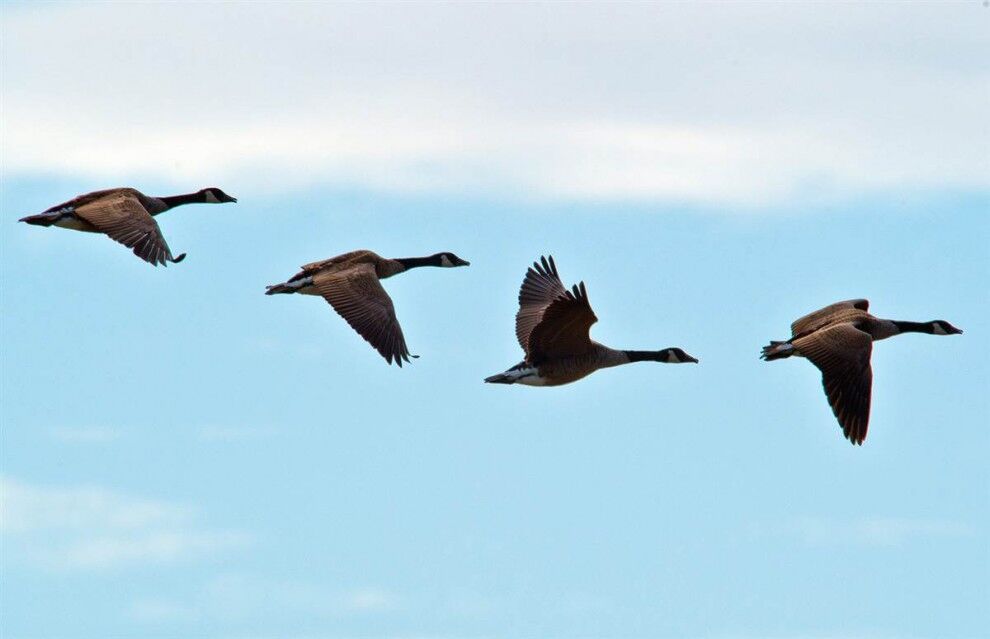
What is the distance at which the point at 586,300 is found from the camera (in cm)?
2708

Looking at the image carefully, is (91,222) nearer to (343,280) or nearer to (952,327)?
(343,280)

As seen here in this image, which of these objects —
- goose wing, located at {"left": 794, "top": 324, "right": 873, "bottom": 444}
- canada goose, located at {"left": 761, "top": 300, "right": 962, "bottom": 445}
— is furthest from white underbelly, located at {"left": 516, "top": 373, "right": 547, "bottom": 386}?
goose wing, located at {"left": 794, "top": 324, "right": 873, "bottom": 444}

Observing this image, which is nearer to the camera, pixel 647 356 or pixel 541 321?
pixel 541 321

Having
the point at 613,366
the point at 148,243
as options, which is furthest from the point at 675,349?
the point at 148,243

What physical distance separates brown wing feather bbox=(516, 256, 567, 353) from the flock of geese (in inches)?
0.6

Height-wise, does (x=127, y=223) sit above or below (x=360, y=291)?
above

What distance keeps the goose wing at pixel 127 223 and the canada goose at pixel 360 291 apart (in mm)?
2027

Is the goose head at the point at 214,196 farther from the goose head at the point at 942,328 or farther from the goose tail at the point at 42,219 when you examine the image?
the goose head at the point at 942,328

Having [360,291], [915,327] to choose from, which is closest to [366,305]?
[360,291]

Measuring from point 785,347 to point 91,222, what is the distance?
10.7 meters

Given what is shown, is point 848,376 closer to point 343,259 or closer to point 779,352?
point 779,352

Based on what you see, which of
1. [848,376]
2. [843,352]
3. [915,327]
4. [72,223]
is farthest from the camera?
[915,327]

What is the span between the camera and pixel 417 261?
34.2 metres

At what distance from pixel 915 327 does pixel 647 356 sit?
470cm
